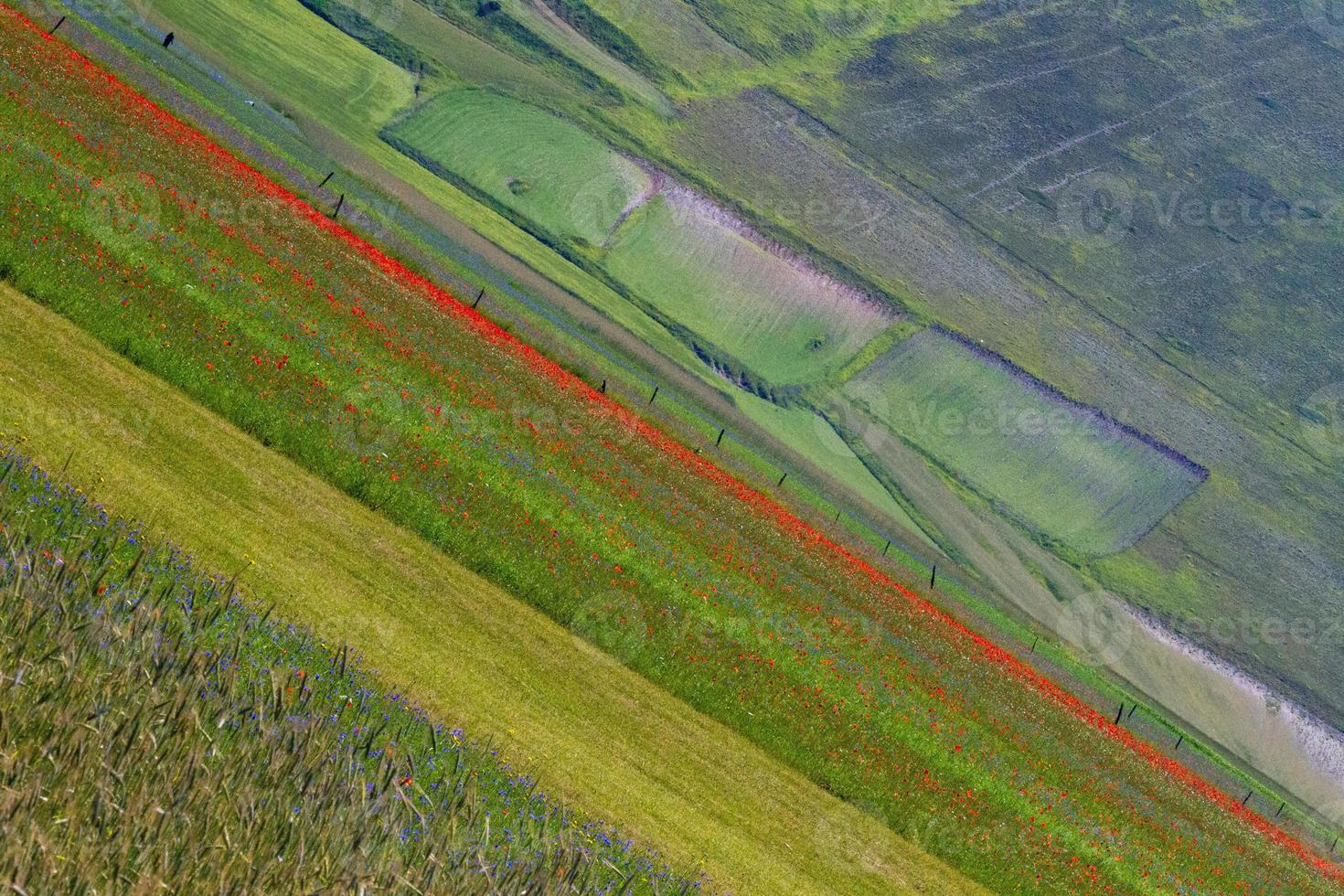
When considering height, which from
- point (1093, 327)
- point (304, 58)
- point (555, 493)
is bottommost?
point (304, 58)

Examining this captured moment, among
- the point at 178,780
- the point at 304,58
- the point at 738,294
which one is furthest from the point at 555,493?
the point at 738,294

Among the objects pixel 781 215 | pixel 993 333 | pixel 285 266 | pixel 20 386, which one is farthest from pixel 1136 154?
pixel 20 386

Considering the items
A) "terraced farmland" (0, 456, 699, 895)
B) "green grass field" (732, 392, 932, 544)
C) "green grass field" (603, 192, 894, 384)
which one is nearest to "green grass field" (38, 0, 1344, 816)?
"green grass field" (603, 192, 894, 384)

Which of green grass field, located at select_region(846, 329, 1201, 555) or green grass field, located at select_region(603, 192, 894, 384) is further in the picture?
green grass field, located at select_region(846, 329, 1201, 555)

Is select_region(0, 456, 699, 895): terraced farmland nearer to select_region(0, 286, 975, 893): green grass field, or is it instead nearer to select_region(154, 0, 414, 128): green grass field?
select_region(0, 286, 975, 893): green grass field

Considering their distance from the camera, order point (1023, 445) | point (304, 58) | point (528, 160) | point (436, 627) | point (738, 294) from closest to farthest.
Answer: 1. point (436, 627)
2. point (304, 58)
3. point (528, 160)
4. point (738, 294)
5. point (1023, 445)

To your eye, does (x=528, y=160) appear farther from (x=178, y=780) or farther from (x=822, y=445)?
(x=178, y=780)

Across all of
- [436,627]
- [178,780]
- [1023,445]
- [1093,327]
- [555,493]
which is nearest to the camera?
[178,780]
